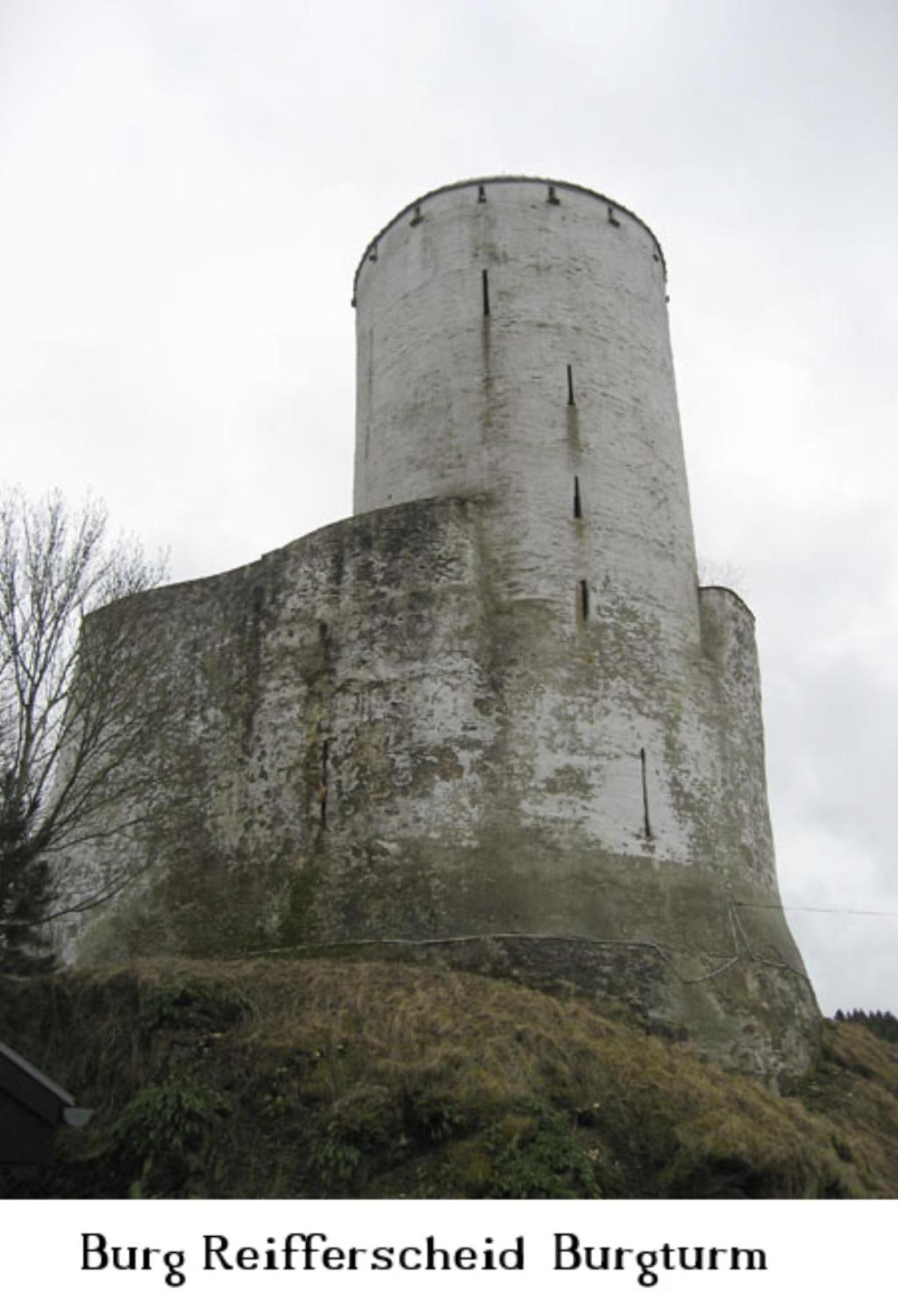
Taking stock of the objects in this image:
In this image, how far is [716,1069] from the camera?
53.4 ft

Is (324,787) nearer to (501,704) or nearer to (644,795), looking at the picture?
(501,704)

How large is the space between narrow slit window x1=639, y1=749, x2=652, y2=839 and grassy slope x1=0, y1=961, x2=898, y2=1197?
306cm

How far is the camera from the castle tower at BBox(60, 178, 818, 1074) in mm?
17797

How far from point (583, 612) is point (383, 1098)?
28.9 ft

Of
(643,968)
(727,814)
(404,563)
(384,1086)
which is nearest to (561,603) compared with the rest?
(404,563)

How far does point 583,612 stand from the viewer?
19.8 metres

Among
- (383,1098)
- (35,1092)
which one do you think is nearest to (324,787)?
(383,1098)

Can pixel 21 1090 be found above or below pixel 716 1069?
below

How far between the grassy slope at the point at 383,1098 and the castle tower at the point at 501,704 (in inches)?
63.7

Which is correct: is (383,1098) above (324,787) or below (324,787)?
below

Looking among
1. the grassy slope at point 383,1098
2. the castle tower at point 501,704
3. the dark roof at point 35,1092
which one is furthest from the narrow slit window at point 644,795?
the dark roof at point 35,1092

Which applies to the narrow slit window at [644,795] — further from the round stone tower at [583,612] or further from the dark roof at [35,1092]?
the dark roof at [35,1092]

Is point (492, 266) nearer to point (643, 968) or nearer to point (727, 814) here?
point (727, 814)

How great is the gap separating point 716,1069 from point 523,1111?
4153 millimetres
